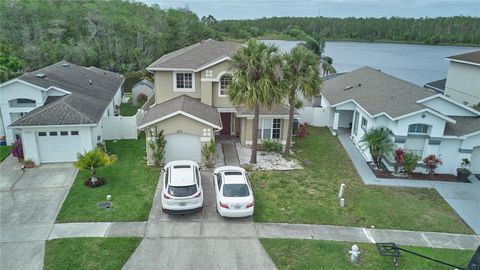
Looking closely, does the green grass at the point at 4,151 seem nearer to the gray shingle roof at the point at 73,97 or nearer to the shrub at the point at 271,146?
the gray shingle roof at the point at 73,97

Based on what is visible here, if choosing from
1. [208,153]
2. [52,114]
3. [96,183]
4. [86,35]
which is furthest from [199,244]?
[86,35]

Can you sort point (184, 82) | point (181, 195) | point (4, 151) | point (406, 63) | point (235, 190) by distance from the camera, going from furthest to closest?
point (406, 63)
point (184, 82)
point (4, 151)
point (235, 190)
point (181, 195)

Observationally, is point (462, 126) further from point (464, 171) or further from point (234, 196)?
point (234, 196)

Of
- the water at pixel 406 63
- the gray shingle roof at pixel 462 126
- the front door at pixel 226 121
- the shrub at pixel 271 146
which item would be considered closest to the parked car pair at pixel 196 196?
the shrub at pixel 271 146

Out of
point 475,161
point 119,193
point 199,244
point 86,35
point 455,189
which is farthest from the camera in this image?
point 86,35

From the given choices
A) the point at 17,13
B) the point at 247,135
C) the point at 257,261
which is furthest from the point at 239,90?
the point at 17,13

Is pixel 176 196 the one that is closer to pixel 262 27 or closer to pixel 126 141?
pixel 126 141
